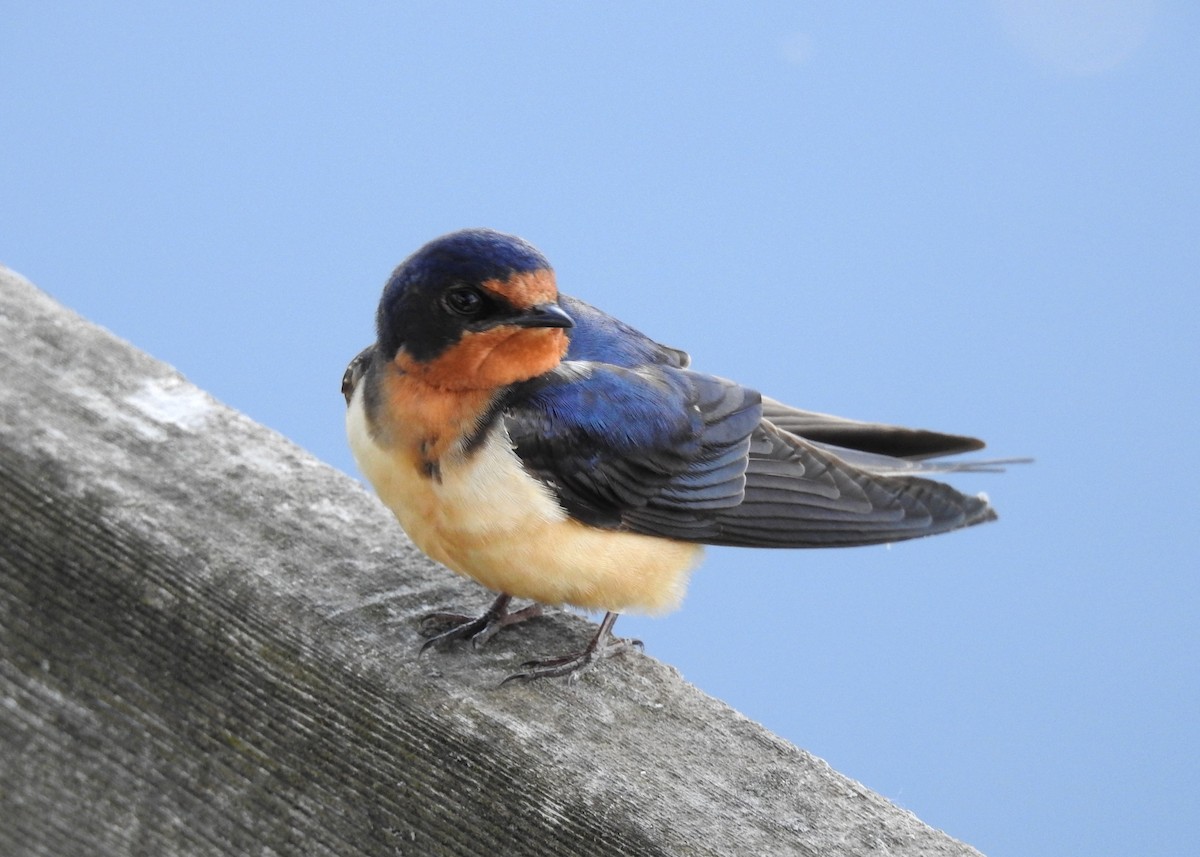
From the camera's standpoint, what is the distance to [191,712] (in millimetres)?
1499

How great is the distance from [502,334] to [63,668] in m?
0.95

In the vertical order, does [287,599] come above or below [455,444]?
below

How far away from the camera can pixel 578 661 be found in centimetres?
200

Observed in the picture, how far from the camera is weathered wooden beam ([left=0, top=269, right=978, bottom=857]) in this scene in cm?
143

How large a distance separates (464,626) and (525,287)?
523 mm

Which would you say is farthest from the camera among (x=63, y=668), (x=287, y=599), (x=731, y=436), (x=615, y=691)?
(x=731, y=436)

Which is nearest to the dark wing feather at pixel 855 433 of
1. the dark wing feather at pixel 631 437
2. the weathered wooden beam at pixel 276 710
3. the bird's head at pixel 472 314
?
the dark wing feather at pixel 631 437

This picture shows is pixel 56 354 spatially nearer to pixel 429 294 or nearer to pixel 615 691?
pixel 429 294

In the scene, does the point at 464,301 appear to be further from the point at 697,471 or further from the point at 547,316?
the point at 697,471

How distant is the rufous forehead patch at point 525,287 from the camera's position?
2.18 m

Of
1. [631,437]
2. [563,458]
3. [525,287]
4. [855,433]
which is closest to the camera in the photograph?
[525,287]

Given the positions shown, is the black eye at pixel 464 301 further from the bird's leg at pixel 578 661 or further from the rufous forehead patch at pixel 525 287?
the bird's leg at pixel 578 661

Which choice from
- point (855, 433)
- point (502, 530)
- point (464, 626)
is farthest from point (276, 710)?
point (855, 433)

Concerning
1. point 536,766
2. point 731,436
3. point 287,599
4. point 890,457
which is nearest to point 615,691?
point 536,766
